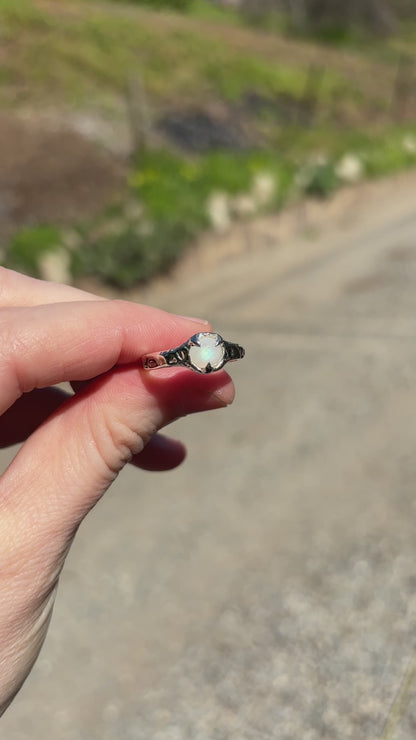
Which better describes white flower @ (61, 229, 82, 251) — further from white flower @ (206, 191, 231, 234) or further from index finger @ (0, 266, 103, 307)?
index finger @ (0, 266, 103, 307)

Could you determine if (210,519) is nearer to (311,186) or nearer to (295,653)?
(295,653)

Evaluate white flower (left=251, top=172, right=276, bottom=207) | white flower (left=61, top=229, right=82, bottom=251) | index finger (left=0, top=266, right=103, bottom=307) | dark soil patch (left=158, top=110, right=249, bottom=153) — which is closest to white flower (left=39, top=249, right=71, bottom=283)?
white flower (left=61, top=229, right=82, bottom=251)

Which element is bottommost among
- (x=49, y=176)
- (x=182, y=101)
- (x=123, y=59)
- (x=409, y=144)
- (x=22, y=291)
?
(x=409, y=144)

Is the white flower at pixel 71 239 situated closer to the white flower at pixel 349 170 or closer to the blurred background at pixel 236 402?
the blurred background at pixel 236 402

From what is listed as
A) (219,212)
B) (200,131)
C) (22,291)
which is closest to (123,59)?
(200,131)

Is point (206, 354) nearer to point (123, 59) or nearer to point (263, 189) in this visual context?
point (263, 189)

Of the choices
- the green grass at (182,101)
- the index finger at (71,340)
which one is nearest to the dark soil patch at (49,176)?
the green grass at (182,101)
